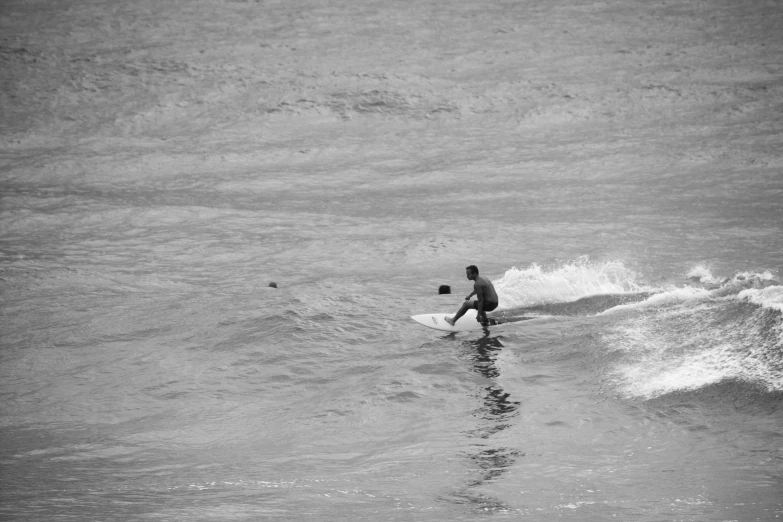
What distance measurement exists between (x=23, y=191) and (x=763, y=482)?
1212 inches

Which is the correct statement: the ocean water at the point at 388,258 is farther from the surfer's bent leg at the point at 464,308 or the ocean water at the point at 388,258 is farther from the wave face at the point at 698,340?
the surfer's bent leg at the point at 464,308

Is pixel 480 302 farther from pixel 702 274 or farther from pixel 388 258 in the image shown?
pixel 388 258

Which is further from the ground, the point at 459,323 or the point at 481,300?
the point at 481,300

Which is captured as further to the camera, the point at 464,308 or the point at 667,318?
the point at 464,308

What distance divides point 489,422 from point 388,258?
12576mm

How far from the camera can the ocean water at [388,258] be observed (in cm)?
1483

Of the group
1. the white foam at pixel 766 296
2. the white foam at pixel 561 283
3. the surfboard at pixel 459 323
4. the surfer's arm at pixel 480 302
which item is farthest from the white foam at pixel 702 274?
the surfer's arm at pixel 480 302

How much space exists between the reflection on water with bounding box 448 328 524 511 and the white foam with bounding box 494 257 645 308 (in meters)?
2.69

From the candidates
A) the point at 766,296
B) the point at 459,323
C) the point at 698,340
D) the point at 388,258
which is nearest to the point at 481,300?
the point at 459,323

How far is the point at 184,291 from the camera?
1019 inches

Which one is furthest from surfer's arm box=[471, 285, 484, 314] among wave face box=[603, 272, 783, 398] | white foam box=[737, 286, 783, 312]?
white foam box=[737, 286, 783, 312]

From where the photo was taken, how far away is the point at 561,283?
78.1 ft

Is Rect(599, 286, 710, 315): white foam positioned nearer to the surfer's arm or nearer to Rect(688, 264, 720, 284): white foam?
Rect(688, 264, 720, 284): white foam

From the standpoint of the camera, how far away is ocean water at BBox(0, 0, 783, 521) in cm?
1483
